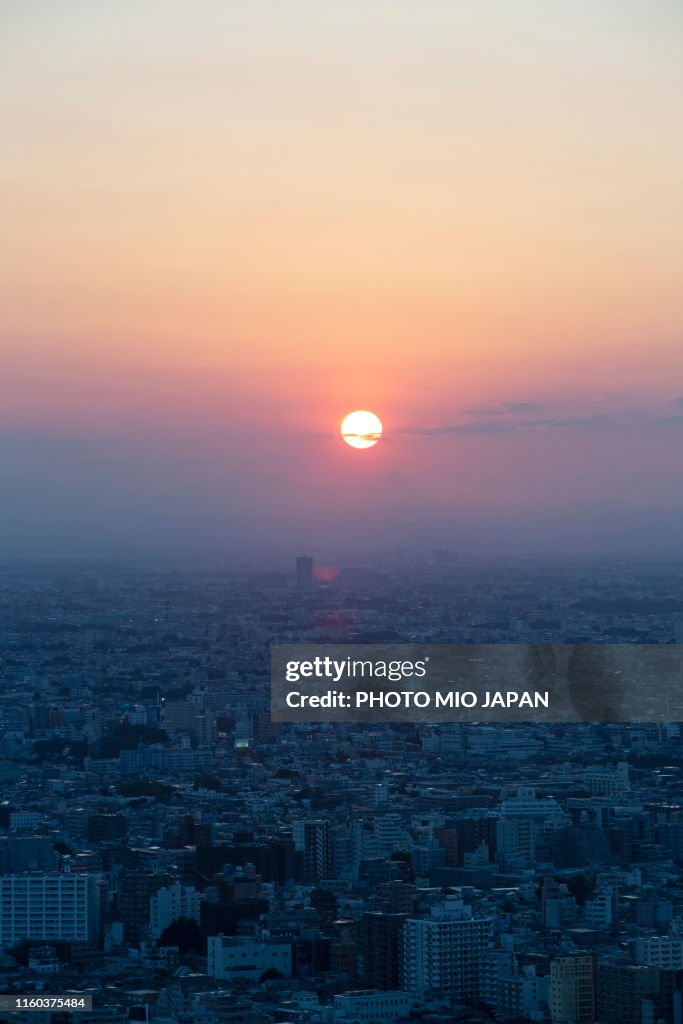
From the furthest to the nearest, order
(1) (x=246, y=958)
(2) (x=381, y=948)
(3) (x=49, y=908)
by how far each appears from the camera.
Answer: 1. (3) (x=49, y=908)
2. (1) (x=246, y=958)
3. (2) (x=381, y=948)

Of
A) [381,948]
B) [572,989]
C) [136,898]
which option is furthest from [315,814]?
[572,989]

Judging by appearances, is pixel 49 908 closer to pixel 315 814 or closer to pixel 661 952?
pixel 661 952

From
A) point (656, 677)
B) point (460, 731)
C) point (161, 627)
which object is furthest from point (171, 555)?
point (656, 677)

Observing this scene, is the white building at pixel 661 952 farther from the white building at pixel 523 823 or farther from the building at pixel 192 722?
the building at pixel 192 722

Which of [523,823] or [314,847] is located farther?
[523,823]

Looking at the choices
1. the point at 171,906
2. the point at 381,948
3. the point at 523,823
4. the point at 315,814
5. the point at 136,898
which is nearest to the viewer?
the point at 381,948

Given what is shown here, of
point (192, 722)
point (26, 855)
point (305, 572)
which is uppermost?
point (305, 572)

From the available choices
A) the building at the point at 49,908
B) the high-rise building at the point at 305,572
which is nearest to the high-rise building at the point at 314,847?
the building at the point at 49,908

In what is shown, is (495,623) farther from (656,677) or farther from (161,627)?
(656,677)
